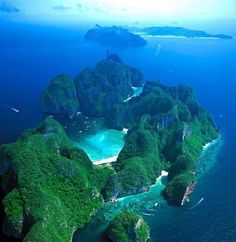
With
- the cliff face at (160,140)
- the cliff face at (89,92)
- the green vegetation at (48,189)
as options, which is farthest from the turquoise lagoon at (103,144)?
the cliff face at (89,92)

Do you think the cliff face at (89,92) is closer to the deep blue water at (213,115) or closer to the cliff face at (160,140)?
the deep blue water at (213,115)

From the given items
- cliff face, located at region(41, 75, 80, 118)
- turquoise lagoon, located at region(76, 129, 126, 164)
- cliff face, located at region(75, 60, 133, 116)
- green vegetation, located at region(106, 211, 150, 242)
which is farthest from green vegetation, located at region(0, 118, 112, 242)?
cliff face, located at region(75, 60, 133, 116)

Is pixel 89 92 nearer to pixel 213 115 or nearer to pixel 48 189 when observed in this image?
pixel 213 115

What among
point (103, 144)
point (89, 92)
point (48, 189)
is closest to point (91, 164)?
point (48, 189)

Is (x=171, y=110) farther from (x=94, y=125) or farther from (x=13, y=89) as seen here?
(x=13, y=89)

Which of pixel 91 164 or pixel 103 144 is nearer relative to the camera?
pixel 91 164

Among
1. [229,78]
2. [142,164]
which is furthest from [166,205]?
[229,78]
